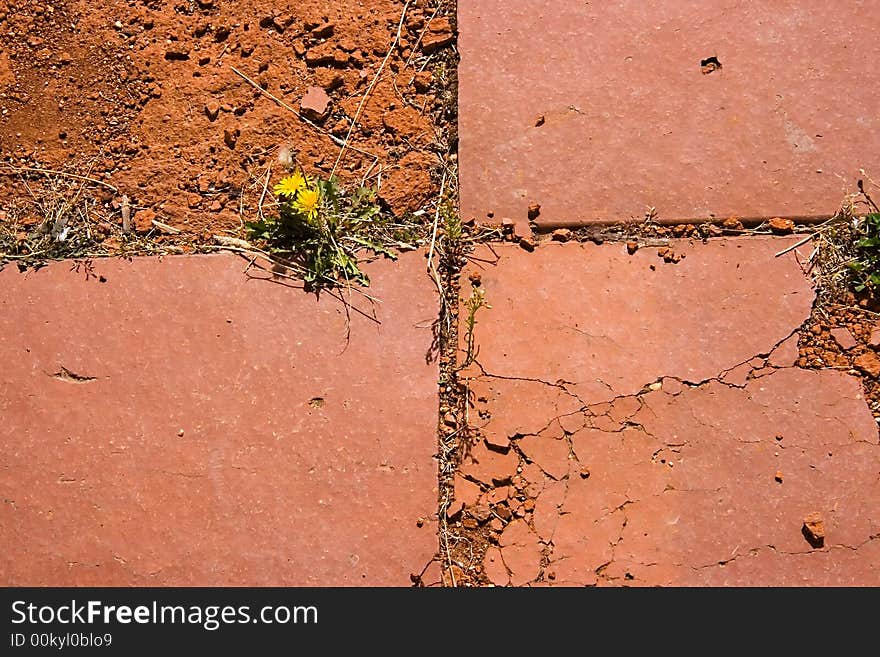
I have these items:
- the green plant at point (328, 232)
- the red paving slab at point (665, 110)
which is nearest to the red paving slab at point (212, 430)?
the green plant at point (328, 232)

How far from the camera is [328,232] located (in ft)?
6.64

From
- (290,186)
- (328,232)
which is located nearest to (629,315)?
(328,232)

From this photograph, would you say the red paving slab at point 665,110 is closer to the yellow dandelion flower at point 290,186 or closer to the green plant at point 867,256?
the green plant at point 867,256

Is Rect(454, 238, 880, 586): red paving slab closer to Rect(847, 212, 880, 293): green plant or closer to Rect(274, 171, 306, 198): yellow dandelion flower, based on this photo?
Rect(847, 212, 880, 293): green plant

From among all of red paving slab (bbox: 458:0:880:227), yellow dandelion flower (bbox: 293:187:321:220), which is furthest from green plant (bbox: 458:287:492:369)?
yellow dandelion flower (bbox: 293:187:321:220)

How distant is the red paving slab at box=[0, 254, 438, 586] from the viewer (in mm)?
1995

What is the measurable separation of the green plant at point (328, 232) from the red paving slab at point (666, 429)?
38 centimetres

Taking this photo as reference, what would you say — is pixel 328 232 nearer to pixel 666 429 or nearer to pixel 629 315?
pixel 629 315

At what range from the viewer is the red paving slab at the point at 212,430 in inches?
78.5

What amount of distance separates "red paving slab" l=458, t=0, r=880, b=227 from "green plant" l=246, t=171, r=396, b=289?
0.27m

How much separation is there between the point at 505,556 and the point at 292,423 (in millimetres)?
685

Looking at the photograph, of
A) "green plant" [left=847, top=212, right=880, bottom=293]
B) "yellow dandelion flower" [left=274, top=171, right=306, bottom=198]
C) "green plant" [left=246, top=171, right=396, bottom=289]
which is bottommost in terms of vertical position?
"green plant" [left=847, top=212, right=880, bottom=293]

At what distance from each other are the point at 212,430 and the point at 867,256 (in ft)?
6.07

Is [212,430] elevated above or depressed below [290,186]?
below
